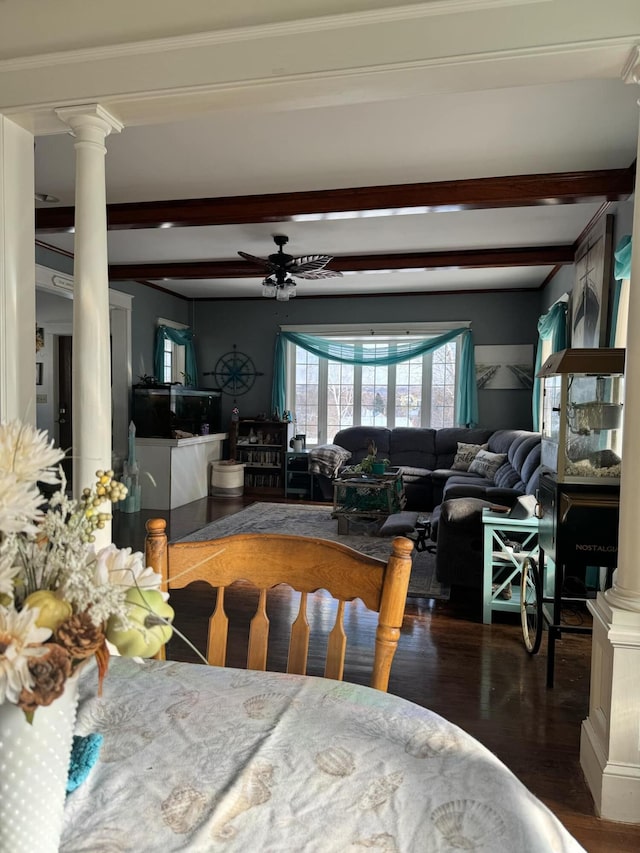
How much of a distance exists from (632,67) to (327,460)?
5875 mm

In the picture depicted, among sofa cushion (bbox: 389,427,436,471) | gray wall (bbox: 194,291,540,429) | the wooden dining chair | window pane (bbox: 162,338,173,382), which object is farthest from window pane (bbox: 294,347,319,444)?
the wooden dining chair

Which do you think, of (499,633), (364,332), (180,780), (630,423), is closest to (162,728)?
(180,780)

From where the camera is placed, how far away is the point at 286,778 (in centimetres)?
82

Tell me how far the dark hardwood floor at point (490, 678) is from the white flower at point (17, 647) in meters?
1.98

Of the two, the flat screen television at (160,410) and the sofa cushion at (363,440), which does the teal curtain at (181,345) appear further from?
the sofa cushion at (363,440)

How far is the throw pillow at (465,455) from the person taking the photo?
23.9 feet

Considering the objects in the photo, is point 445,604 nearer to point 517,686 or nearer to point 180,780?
point 517,686

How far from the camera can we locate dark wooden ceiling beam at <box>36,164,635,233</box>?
3.70 metres

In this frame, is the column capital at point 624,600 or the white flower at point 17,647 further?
the column capital at point 624,600

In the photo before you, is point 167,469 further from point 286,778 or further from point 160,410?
point 286,778

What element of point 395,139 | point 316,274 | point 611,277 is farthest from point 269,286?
point 611,277

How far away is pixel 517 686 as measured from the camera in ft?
9.12

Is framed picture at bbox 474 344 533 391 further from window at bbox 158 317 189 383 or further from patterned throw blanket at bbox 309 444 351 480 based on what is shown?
window at bbox 158 317 189 383

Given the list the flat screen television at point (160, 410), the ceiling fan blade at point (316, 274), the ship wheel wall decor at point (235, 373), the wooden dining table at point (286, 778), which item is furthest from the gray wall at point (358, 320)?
the wooden dining table at point (286, 778)
